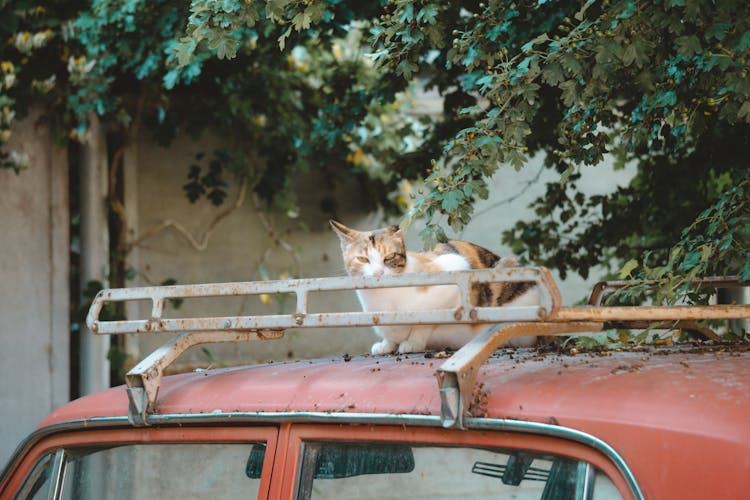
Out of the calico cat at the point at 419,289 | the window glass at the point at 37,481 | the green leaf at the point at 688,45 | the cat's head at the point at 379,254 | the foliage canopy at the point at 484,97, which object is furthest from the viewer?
the cat's head at the point at 379,254

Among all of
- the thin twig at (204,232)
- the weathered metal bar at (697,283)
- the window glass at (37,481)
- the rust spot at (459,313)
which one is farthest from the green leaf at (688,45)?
the thin twig at (204,232)

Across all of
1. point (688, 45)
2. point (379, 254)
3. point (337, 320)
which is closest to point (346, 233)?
point (379, 254)

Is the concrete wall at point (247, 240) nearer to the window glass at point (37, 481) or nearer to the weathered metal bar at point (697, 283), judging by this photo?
the weathered metal bar at point (697, 283)

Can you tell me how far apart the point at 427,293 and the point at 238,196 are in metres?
4.09

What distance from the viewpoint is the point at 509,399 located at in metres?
1.70

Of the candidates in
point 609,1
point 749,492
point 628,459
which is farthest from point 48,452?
point 609,1

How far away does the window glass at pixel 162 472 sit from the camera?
2037 mm

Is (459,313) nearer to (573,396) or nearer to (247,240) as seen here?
(573,396)

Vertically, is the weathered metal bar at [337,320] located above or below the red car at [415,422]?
above

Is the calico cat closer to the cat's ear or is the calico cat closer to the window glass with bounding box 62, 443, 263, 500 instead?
the cat's ear

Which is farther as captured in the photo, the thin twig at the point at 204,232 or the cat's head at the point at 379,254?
the thin twig at the point at 204,232

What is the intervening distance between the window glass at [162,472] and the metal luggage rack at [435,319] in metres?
0.11

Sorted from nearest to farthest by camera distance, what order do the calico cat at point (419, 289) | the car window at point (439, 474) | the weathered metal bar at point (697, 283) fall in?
the car window at point (439, 474) → the weathered metal bar at point (697, 283) → the calico cat at point (419, 289)

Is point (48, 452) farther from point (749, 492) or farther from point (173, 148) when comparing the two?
point (173, 148)
